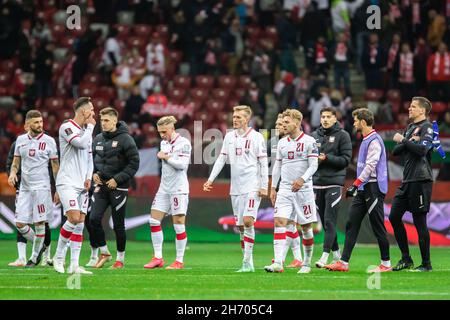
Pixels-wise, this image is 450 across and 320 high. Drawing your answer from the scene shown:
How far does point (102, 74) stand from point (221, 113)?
177 inches

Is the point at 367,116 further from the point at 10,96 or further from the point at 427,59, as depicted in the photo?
the point at 10,96

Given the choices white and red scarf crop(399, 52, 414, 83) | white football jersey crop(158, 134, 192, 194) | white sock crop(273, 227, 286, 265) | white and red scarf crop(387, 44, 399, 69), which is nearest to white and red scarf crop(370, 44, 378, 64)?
white and red scarf crop(387, 44, 399, 69)

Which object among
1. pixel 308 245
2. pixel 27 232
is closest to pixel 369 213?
pixel 308 245

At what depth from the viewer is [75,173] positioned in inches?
604

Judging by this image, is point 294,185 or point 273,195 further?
point 273,195

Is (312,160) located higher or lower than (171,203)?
higher

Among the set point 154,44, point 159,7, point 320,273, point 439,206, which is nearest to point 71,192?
point 320,273

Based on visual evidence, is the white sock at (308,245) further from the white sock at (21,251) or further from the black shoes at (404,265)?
the white sock at (21,251)

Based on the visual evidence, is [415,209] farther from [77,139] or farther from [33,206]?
[33,206]

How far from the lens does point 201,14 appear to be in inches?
1319

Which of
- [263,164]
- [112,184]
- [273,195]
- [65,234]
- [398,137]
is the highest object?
[398,137]

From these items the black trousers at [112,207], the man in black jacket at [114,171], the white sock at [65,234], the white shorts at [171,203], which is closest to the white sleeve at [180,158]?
the white shorts at [171,203]

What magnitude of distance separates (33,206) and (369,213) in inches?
223

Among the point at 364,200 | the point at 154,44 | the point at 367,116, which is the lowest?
the point at 364,200
